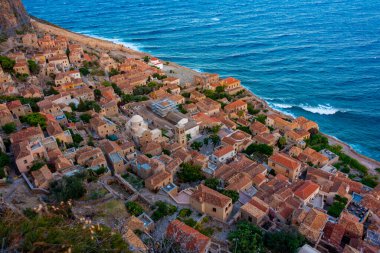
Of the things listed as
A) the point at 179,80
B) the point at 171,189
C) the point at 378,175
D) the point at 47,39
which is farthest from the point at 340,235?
the point at 47,39

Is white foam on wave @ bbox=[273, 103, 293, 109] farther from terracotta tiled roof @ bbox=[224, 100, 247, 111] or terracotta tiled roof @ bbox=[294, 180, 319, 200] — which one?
terracotta tiled roof @ bbox=[294, 180, 319, 200]

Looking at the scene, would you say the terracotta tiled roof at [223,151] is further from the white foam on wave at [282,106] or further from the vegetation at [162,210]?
the white foam on wave at [282,106]

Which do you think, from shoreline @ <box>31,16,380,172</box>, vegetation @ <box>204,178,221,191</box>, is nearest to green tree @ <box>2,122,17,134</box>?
vegetation @ <box>204,178,221,191</box>

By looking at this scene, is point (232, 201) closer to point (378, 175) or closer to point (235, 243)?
point (235, 243)

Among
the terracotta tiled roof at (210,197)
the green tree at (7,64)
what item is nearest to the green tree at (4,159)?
the terracotta tiled roof at (210,197)

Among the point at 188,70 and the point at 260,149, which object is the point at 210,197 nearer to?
the point at 260,149
